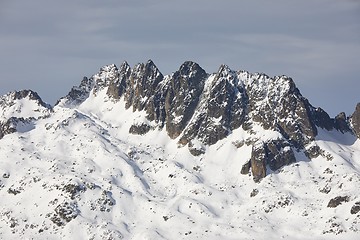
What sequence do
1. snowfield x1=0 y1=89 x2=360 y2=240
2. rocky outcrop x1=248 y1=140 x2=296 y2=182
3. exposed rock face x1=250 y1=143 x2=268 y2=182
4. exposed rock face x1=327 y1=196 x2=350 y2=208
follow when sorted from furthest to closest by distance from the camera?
rocky outcrop x1=248 y1=140 x2=296 y2=182, exposed rock face x1=250 y1=143 x2=268 y2=182, exposed rock face x1=327 y1=196 x2=350 y2=208, snowfield x1=0 y1=89 x2=360 y2=240

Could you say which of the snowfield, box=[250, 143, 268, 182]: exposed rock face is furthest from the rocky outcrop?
the snowfield

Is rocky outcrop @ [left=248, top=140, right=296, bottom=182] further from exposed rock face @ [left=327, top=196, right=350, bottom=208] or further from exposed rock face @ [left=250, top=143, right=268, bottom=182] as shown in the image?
exposed rock face @ [left=327, top=196, right=350, bottom=208]

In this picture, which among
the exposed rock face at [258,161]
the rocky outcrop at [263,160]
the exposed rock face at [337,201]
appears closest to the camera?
the exposed rock face at [337,201]

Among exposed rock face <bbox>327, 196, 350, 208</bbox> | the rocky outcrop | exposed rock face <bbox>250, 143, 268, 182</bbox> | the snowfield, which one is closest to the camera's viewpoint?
the snowfield

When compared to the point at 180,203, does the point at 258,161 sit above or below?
above

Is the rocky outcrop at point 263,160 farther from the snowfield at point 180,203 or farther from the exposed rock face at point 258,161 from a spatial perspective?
the snowfield at point 180,203

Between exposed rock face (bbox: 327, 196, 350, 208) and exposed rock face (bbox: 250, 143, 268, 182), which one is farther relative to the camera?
exposed rock face (bbox: 250, 143, 268, 182)

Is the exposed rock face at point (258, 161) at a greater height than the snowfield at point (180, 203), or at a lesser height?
greater

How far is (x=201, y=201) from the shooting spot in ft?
603

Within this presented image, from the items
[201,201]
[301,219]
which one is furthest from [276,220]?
[201,201]

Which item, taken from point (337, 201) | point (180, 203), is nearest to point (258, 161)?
point (180, 203)

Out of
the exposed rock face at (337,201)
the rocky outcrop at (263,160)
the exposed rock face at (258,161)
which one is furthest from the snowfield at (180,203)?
the exposed rock face at (258,161)

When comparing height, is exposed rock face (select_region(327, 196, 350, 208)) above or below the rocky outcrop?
below

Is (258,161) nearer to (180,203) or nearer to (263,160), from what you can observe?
(263,160)
